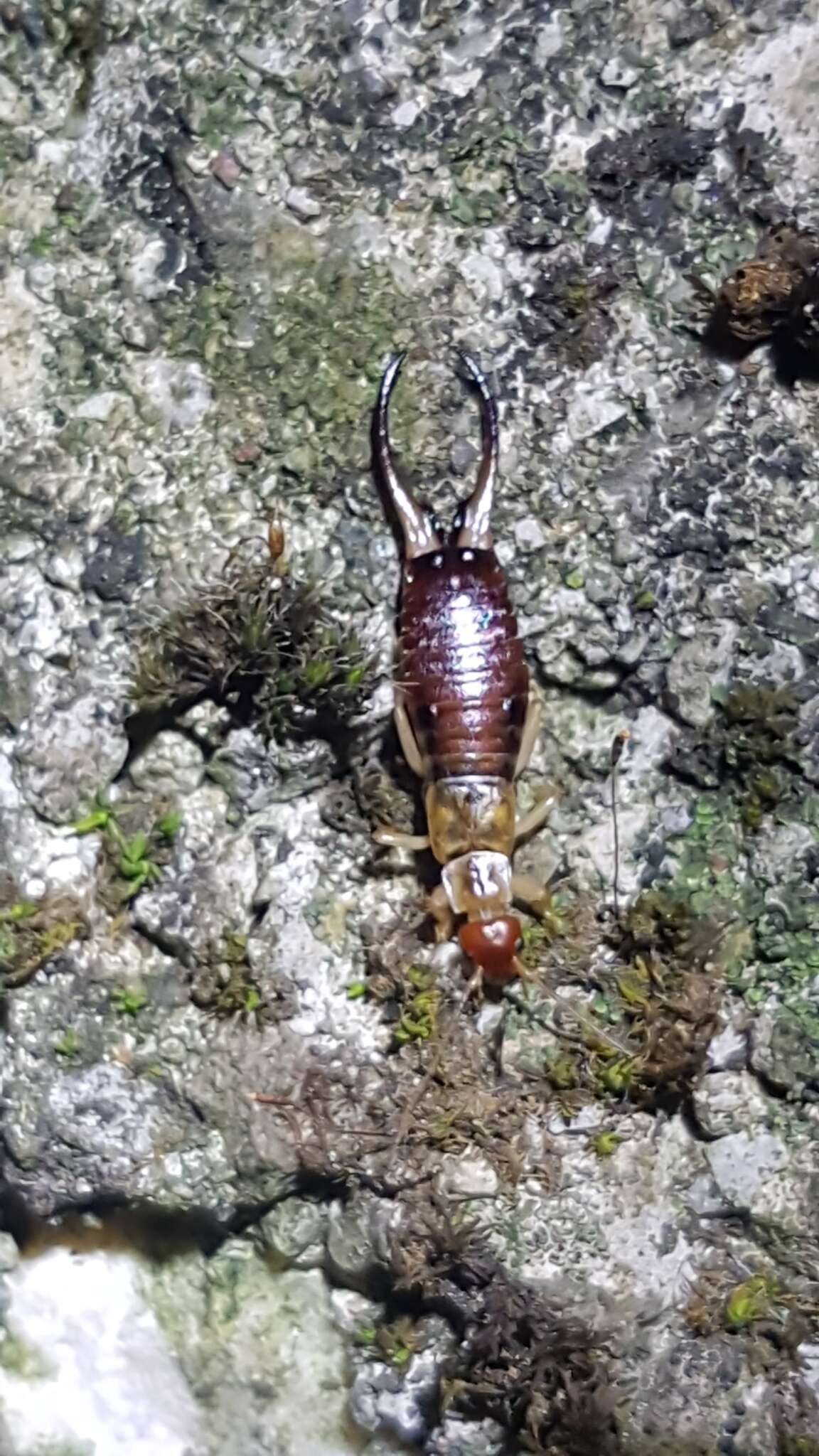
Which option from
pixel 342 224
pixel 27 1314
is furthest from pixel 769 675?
pixel 27 1314

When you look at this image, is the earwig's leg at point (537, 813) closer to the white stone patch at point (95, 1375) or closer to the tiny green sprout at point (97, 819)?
the tiny green sprout at point (97, 819)

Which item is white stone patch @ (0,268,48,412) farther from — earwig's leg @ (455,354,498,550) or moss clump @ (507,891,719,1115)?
moss clump @ (507,891,719,1115)

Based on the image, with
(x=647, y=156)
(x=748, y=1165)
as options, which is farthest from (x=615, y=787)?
(x=647, y=156)

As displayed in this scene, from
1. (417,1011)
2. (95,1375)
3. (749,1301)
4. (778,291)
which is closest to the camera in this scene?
(778,291)

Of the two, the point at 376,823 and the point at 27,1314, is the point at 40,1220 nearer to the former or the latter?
the point at 27,1314

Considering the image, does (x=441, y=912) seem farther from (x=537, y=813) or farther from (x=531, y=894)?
(x=537, y=813)

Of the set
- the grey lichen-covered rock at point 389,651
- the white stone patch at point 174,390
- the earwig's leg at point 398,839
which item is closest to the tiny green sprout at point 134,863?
the grey lichen-covered rock at point 389,651

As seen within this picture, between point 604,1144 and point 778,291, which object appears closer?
point 778,291

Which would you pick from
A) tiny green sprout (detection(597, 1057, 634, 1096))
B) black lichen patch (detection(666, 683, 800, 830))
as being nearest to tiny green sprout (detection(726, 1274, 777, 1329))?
tiny green sprout (detection(597, 1057, 634, 1096))
